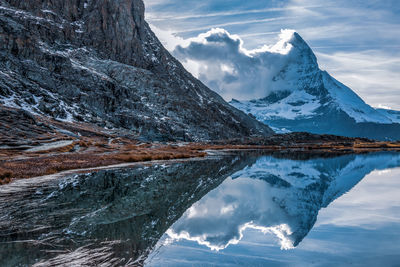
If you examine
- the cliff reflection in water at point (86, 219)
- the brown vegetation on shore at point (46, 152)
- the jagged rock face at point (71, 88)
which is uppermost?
the jagged rock face at point (71, 88)

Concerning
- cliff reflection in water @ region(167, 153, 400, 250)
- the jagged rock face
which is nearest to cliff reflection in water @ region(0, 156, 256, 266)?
cliff reflection in water @ region(167, 153, 400, 250)

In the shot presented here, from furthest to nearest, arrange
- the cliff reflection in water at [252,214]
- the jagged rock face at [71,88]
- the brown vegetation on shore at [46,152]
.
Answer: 1. the jagged rock face at [71,88]
2. the brown vegetation on shore at [46,152]
3. the cliff reflection in water at [252,214]

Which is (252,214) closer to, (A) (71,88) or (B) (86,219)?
(B) (86,219)

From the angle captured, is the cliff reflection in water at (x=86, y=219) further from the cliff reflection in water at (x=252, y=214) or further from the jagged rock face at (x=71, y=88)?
the jagged rock face at (x=71, y=88)

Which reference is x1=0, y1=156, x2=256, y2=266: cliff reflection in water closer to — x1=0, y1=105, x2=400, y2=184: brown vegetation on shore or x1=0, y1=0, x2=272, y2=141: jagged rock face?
x1=0, y1=105, x2=400, y2=184: brown vegetation on shore

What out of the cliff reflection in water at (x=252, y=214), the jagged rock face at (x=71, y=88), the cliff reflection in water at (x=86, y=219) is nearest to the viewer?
the cliff reflection in water at (x=86, y=219)

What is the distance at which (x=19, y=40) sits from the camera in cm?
16775

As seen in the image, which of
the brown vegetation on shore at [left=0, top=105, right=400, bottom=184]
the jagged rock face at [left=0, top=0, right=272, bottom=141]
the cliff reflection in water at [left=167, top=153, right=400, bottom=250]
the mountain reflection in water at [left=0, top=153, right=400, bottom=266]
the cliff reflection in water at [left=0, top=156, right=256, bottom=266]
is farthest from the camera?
the jagged rock face at [left=0, top=0, right=272, bottom=141]

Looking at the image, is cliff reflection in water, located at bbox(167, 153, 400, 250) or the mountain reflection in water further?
cliff reflection in water, located at bbox(167, 153, 400, 250)

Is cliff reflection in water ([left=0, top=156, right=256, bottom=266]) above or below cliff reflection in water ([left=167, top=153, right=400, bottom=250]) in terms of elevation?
above

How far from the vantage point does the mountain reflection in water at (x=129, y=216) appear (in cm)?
1249

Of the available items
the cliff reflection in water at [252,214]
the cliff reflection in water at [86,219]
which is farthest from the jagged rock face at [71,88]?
the cliff reflection in water at [86,219]

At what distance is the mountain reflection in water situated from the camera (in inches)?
492

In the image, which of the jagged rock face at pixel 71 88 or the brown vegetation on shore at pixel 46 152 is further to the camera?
the jagged rock face at pixel 71 88
